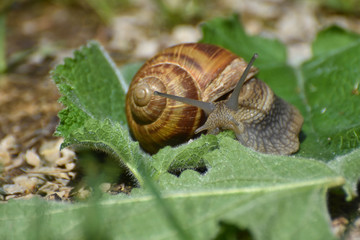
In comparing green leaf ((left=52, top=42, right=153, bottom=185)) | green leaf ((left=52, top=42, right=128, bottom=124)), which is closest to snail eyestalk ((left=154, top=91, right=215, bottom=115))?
green leaf ((left=52, top=42, right=153, bottom=185))

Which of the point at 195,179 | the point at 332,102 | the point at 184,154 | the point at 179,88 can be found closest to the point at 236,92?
the point at 179,88

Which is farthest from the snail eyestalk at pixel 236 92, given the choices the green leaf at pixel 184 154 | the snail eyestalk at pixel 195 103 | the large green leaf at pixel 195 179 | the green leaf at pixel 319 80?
the green leaf at pixel 319 80

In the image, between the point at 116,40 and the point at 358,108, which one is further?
the point at 116,40

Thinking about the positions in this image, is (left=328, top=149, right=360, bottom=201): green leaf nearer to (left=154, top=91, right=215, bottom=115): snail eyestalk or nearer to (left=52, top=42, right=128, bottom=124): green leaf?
(left=154, top=91, right=215, bottom=115): snail eyestalk

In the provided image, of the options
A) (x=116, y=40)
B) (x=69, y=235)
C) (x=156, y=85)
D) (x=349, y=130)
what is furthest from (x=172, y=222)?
(x=116, y=40)

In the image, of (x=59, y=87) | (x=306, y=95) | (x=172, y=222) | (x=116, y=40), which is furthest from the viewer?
(x=116, y=40)

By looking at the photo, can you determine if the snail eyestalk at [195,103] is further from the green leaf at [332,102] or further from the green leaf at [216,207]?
the green leaf at [332,102]

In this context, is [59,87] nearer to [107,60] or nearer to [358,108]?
[107,60]

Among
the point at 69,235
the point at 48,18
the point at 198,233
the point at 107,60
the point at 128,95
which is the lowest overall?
the point at 198,233
